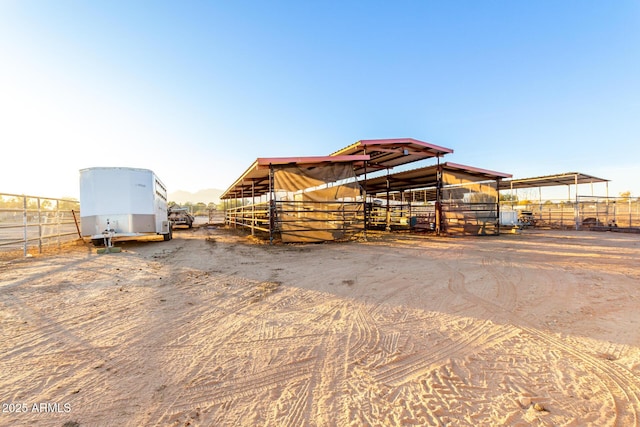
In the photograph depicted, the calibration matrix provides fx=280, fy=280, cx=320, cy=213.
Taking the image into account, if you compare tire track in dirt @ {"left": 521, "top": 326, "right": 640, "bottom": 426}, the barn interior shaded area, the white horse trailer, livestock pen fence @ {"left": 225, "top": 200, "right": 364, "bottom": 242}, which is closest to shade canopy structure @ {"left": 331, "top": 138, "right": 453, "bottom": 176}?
the barn interior shaded area

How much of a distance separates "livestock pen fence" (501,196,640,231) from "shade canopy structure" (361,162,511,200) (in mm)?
7663

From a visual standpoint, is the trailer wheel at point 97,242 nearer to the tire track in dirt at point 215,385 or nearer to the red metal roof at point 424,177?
the tire track in dirt at point 215,385

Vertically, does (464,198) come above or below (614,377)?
above

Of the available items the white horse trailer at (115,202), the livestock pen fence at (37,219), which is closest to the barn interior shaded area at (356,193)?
the white horse trailer at (115,202)

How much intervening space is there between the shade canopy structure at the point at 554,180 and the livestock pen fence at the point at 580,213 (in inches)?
53.9

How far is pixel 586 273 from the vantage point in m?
5.60

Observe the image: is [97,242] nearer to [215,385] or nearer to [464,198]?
[215,385]

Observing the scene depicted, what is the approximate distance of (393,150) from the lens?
1293cm

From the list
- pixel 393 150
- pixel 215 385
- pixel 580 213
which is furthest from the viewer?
pixel 580 213

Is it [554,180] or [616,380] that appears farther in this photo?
[554,180]

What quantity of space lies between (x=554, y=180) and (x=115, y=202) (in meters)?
26.0

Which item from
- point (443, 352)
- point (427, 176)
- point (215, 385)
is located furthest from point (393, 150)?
point (215, 385)

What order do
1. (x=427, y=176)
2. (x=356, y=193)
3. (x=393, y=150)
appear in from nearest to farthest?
(x=356, y=193) < (x=393, y=150) < (x=427, y=176)

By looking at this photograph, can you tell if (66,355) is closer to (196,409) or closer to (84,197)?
(196,409)
